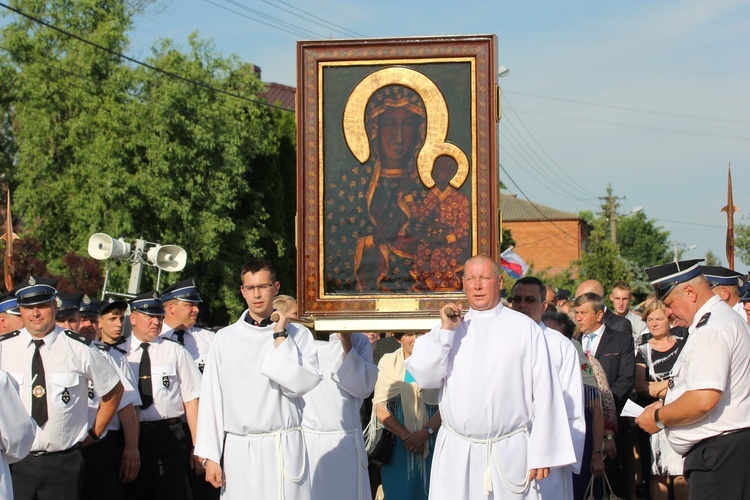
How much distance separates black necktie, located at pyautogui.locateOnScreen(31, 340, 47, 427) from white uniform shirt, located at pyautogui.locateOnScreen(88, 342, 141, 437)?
1.68 feet

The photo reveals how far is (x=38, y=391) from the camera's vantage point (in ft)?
26.0

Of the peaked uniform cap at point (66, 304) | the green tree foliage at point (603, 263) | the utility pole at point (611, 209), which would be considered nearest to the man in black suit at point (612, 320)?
the peaked uniform cap at point (66, 304)

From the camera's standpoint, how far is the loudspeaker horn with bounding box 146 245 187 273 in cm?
1448

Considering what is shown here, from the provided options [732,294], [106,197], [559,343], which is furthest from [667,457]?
[106,197]

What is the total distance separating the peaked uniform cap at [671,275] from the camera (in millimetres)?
7090

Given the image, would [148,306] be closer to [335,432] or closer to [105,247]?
[335,432]

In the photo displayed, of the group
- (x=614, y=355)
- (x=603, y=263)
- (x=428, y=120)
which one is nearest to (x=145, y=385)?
(x=428, y=120)

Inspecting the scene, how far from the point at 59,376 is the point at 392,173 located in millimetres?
2849

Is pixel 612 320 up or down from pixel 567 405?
up

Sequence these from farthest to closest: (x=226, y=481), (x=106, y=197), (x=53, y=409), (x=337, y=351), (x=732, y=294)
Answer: (x=106, y=197), (x=732, y=294), (x=337, y=351), (x=53, y=409), (x=226, y=481)

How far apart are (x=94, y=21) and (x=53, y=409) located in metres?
25.1

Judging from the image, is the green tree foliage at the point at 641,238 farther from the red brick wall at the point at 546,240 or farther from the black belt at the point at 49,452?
the black belt at the point at 49,452

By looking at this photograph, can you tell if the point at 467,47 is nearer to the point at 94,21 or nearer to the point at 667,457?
the point at 667,457

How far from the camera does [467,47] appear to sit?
7457 millimetres
